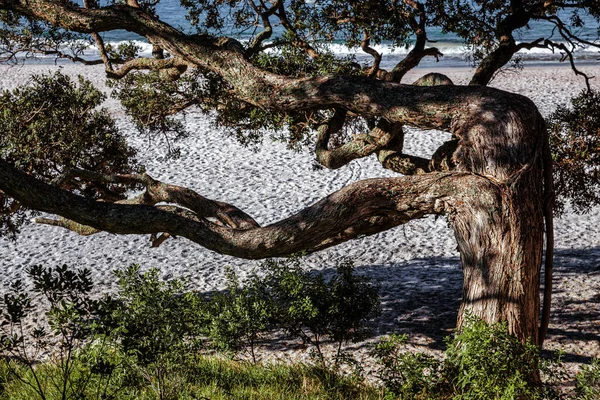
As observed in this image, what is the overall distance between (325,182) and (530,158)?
13627 mm

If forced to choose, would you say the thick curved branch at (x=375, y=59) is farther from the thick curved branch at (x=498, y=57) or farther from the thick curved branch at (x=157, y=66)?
the thick curved branch at (x=157, y=66)

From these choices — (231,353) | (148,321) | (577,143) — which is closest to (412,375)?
(148,321)

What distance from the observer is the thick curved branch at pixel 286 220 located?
7.33m

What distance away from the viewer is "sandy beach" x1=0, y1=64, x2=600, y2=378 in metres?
12.3

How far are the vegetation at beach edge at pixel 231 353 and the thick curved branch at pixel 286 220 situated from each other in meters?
0.61

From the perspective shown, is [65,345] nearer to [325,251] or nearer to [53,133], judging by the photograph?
[53,133]

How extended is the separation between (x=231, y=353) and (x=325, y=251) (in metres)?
7.96

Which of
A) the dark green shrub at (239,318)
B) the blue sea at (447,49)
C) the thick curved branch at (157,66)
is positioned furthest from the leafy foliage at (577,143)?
the blue sea at (447,49)

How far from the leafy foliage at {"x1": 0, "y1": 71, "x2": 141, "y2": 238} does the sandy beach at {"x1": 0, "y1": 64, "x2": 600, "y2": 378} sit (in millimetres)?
3776

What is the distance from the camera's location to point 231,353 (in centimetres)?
868

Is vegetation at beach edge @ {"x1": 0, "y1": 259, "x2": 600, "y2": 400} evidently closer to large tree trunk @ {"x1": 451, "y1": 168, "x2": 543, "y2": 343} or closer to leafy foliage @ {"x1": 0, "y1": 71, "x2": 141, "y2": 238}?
large tree trunk @ {"x1": 451, "y1": 168, "x2": 543, "y2": 343}

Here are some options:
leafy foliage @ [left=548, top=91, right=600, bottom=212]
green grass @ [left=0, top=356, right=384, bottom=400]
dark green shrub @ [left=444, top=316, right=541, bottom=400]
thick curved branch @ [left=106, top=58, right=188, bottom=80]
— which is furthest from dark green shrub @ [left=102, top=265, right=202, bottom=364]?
leafy foliage @ [left=548, top=91, right=600, bottom=212]

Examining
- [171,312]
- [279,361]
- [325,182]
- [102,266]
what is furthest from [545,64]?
[171,312]

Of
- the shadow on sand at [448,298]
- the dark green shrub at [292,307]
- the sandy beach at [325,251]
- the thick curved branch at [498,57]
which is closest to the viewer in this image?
the dark green shrub at [292,307]
